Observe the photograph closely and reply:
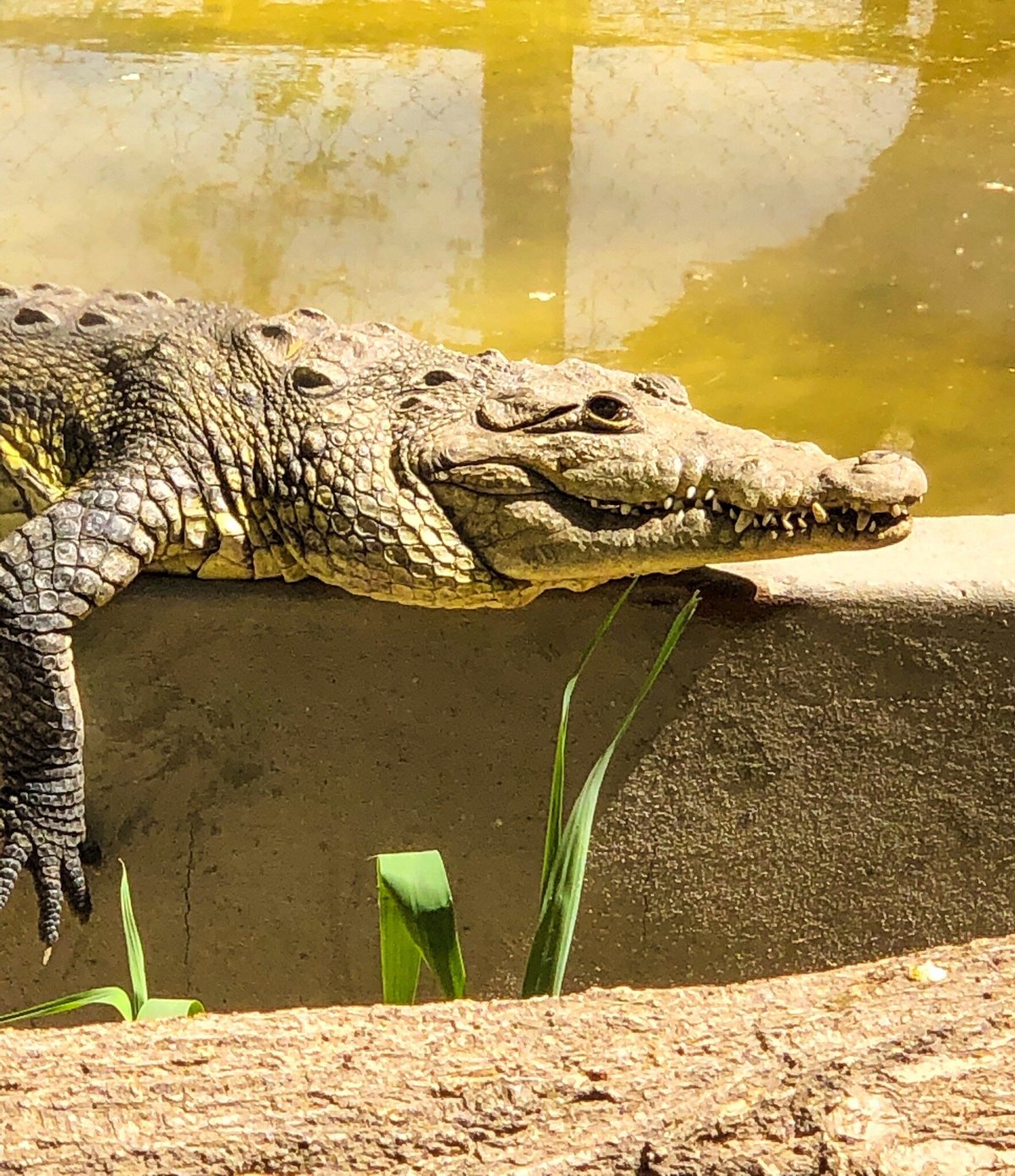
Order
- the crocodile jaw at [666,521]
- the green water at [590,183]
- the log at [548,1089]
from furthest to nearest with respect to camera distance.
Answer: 1. the green water at [590,183]
2. the crocodile jaw at [666,521]
3. the log at [548,1089]

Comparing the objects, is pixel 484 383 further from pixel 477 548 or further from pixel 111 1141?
pixel 111 1141

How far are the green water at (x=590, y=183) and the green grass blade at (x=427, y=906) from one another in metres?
2.30

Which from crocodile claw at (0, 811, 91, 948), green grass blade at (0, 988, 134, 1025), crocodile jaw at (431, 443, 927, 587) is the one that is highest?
crocodile jaw at (431, 443, 927, 587)

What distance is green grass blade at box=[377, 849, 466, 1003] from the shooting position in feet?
6.03

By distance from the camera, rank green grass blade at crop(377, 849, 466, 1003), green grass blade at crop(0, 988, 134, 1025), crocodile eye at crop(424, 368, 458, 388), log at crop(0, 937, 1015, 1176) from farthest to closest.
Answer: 1. crocodile eye at crop(424, 368, 458, 388)
2. green grass blade at crop(377, 849, 466, 1003)
3. green grass blade at crop(0, 988, 134, 1025)
4. log at crop(0, 937, 1015, 1176)

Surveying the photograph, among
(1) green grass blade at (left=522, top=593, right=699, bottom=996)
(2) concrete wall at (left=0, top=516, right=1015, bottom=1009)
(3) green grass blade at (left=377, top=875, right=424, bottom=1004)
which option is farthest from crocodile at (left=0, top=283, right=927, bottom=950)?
(3) green grass blade at (left=377, top=875, right=424, bottom=1004)

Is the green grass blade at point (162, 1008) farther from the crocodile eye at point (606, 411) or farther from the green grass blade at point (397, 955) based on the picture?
the crocodile eye at point (606, 411)

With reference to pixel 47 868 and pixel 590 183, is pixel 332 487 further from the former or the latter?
pixel 590 183

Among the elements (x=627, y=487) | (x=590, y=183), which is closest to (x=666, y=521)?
(x=627, y=487)

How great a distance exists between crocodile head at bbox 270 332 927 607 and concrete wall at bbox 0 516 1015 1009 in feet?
0.40

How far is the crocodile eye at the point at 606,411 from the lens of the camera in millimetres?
2426

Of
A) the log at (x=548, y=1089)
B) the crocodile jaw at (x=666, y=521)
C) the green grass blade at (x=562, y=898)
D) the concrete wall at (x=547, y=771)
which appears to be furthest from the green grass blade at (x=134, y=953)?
the crocodile jaw at (x=666, y=521)

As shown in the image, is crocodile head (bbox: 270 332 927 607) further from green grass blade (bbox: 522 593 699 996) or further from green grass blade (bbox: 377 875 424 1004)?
green grass blade (bbox: 377 875 424 1004)

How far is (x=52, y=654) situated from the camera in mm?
2316
